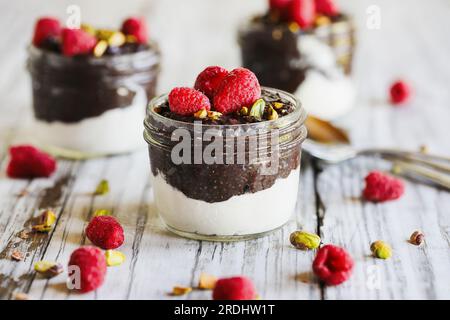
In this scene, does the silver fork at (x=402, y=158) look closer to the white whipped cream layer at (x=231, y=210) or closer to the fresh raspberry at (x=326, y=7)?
the white whipped cream layer at (x=231, y=210)

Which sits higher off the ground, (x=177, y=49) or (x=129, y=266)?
(x=129, y=266)

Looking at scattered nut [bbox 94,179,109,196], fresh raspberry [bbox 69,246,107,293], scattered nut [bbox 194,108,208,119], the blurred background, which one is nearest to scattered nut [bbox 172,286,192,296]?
fresh raspberry [bbox 69,246,107,293]

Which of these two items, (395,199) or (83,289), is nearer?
(83,289)

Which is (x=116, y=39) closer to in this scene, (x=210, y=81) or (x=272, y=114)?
(x=210, y=81)

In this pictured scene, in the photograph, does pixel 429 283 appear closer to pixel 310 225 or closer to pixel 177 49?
pixel 310 225

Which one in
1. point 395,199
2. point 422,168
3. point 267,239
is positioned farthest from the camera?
point 422,168

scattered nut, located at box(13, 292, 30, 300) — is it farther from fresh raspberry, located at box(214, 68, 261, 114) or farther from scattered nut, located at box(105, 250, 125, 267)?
fresh raspberry, located at box(214, 68, 261, 114)

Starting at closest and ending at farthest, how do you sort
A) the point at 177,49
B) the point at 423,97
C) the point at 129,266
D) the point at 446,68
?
the point at 129,266 < the point at 423,97 < the point at 446,68 < the point at 177,49

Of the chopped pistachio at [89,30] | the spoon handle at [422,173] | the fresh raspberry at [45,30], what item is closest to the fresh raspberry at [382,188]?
the spoon handle at [422,173]
